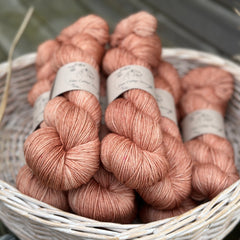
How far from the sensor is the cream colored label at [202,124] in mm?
860

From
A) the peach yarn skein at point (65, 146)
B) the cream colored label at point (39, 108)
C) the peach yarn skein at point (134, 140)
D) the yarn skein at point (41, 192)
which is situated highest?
the peach yarn skein at point (134, 140)

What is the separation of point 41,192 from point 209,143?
0.44 m

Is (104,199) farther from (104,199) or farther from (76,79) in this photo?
(76,79)

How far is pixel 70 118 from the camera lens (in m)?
0.63

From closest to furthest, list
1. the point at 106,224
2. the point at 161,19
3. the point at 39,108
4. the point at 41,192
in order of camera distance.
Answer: the point at 106,224, the point at 41,192, the point at 39,108, the point at 161,19

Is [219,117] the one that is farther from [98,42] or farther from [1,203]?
[1,203]

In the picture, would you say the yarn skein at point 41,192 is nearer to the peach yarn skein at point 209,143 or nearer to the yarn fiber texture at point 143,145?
the yarn fiber texture at point 143,145

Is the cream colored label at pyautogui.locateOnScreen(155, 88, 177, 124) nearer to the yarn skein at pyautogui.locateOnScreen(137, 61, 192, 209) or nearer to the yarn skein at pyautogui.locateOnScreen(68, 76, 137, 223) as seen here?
the yarn skein at pyautogui.locateOnScreen(137, 61, 192, 209)

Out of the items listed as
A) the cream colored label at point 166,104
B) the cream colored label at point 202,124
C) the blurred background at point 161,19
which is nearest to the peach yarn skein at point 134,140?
the cream colored label at point 166,104

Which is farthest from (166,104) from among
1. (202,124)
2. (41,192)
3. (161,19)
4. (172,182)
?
(161,19)

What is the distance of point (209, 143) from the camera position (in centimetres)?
83

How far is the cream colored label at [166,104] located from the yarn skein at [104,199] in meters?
0.24

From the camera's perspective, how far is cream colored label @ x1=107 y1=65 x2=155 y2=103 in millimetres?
718

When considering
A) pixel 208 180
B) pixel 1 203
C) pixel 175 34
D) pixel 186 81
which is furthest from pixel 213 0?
pixel 1 203
